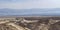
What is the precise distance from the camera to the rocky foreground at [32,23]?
0.97 m

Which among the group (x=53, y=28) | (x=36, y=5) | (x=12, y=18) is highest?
(x=36, y=5)

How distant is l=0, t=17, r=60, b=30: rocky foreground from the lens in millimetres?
974

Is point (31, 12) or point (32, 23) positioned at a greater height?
point (31, 12)

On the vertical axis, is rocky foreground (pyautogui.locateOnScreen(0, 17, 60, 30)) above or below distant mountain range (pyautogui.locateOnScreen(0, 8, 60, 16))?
below

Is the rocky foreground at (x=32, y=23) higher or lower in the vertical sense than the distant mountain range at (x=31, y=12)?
lower

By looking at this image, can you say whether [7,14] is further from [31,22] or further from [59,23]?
[59,23]

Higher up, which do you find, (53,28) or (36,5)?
(36,5)

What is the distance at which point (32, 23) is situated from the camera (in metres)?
0.99

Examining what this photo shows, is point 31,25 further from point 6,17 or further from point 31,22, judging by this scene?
point 6,17

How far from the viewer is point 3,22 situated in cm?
99

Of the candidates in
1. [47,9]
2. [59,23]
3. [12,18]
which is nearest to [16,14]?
[12,18]

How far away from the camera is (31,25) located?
98 centimetres

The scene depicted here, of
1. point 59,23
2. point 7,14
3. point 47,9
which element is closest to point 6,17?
point 7,14

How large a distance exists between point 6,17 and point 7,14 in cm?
3
